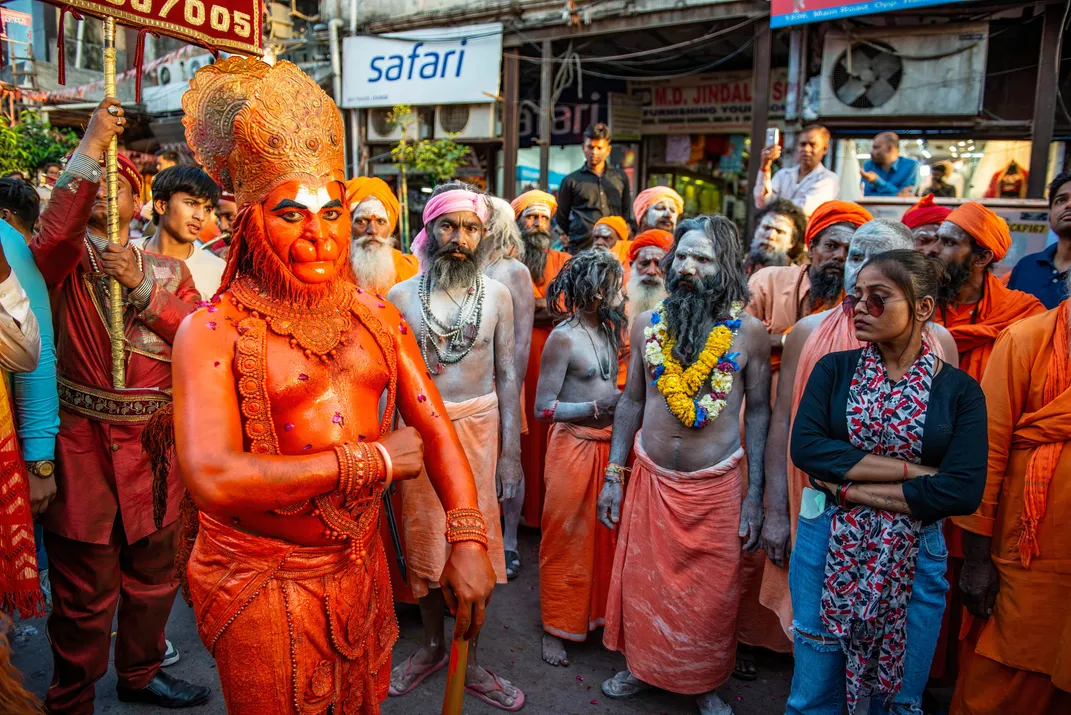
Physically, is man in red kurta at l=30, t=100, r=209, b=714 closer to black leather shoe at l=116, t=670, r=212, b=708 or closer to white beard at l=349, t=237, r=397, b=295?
black leather shoe at l=116, t=670, r=212, b=708

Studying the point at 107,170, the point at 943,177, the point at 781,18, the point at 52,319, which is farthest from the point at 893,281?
the point at 943,177

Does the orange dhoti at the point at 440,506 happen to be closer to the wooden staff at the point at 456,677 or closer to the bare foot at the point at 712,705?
the bare foot at the point at 712,705

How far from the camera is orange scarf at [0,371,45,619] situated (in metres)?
2.68

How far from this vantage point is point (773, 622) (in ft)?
12.8

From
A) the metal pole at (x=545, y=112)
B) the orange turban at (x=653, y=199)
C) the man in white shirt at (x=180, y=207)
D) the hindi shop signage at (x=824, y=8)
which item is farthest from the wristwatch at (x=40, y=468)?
the metal pole at (x=545, y=112)

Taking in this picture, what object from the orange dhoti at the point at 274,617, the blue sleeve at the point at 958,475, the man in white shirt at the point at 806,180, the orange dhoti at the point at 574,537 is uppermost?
the man in white shirt at the point at 806,180

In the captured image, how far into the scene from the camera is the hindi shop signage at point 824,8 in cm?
765

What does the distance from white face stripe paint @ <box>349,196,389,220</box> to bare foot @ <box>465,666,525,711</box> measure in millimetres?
3027

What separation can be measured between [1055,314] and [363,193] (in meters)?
4.11

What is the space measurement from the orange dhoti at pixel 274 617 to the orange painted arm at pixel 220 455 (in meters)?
0.22

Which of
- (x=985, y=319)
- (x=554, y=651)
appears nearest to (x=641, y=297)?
(x=985, y=319)

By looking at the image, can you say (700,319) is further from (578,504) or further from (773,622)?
(773,622)

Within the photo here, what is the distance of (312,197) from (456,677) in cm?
139

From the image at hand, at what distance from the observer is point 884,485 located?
8.48 feet
